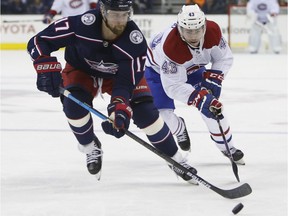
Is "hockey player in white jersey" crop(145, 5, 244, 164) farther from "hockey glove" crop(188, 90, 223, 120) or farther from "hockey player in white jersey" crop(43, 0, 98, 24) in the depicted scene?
"hockey player in white jersey" crop(43, 0, 98, 24)

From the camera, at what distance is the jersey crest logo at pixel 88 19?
3531 millimetres

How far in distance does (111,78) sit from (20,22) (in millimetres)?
9224

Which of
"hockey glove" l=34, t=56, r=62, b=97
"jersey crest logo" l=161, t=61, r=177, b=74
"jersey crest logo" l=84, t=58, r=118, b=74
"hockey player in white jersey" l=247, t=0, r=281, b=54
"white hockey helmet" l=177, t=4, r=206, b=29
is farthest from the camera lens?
"hockey player in white jersey" l=247, t=0, r=281, b=54

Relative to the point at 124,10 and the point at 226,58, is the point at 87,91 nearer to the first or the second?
the point at 124,10

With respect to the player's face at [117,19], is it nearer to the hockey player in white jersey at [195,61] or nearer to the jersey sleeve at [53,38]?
the jersey sleeve at [53,38]

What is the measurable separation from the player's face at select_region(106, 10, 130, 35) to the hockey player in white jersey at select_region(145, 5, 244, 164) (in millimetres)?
472

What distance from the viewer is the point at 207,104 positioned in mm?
3906

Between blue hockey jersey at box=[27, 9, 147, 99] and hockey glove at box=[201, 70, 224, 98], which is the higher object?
blue hockey jersey at box=[27, 9, 147, 99]

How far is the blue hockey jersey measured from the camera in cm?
351

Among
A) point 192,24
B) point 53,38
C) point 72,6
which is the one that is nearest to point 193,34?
point 192,24

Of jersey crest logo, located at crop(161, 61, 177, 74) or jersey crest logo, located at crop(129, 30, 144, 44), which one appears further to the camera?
jersey crest logo, located at crop(161, 61, 177, 74)

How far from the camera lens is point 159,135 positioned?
3791 millimetres

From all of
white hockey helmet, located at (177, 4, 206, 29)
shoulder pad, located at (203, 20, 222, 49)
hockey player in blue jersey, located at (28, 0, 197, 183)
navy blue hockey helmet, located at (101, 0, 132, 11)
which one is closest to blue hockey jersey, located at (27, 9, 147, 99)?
hockey player in blue jersey, located at (28, 0, 197, 183)

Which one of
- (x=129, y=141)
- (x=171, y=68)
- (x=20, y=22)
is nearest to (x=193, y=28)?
(x=171, y=68)
